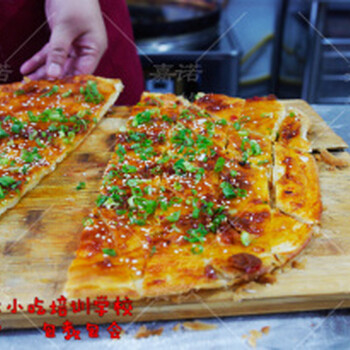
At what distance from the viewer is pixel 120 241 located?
2285 millimetres

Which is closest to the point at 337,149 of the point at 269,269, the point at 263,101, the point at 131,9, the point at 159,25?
the point at 263,101

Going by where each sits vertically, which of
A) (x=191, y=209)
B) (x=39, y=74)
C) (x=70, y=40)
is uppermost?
(x=70, y=40)

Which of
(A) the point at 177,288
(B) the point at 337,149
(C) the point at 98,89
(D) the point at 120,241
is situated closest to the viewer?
(A) the point at 177,288

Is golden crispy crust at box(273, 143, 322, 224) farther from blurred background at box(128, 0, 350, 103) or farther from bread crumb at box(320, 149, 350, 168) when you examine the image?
blurred background at box(128, 0, 350, 103)

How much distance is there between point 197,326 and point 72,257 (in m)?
0.80

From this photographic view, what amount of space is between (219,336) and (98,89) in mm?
2581

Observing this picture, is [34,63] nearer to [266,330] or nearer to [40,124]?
[40,124]

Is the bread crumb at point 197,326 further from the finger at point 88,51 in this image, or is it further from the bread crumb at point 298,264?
the finger at point 88,51

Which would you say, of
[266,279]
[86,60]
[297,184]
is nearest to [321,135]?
[297,184]

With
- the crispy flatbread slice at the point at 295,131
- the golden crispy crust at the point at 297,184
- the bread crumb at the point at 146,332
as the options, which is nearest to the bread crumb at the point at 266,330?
the bread crumb at the point at 146,332

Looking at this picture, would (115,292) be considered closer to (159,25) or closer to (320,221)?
(320,221)

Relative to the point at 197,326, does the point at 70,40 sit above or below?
above

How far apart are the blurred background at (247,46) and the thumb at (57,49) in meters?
1.82

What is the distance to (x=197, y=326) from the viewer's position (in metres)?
2.10
